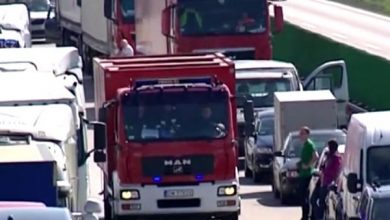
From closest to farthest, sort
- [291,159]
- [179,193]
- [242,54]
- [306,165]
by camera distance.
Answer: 1. [179,193]
2. [306,165]
3. [291,159]
4. [242,54]

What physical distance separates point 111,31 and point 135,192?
21.8m

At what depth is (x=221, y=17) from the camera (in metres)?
37.4

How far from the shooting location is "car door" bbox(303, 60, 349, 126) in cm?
3609

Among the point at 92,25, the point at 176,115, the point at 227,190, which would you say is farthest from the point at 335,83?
the point at 92,25

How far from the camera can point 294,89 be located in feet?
114

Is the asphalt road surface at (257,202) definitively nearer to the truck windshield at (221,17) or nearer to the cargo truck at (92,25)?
the truck windshield at (221,17)

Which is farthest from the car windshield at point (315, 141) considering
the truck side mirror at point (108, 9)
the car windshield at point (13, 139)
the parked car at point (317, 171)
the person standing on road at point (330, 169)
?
the truck side mirror at point (108, 9)

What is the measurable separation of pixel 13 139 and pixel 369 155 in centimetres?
503

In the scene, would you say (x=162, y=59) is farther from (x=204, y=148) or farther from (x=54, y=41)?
(x=54, y=41)

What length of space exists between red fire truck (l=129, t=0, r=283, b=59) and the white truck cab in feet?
38.3

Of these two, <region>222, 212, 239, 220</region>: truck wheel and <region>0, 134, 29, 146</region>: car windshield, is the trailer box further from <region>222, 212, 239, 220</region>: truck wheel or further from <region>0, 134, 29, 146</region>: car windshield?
<region>0, 134, 29, 146</region>: car windshield

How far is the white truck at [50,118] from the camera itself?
17.4 metres

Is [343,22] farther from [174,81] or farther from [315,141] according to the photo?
[174,81]

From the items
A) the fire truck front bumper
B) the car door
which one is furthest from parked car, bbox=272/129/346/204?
the car door
